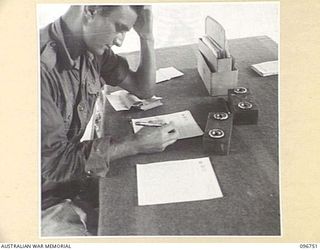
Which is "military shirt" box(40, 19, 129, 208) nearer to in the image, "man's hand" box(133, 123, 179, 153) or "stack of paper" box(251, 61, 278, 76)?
"man's hand" box(133, 123, 179, 153)

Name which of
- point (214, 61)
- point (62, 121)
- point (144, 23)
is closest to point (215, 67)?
point (214, 61)

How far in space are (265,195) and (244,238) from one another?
0.06 m

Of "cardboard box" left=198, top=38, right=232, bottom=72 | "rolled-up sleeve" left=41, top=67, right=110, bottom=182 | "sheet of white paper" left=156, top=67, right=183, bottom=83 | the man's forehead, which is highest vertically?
the man's forehead

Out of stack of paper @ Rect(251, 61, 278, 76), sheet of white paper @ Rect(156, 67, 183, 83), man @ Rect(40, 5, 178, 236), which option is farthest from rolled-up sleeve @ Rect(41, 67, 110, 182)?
stack of paper @ Rect(251, 61, 278, 76)

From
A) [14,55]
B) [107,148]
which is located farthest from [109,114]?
[14,55]

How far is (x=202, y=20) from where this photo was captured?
75 centimetres

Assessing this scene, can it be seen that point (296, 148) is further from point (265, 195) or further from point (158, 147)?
point (158, 147)

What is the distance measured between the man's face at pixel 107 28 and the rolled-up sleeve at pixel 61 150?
0.25ft

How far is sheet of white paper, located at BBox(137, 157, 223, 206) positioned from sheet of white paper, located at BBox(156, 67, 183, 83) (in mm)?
116

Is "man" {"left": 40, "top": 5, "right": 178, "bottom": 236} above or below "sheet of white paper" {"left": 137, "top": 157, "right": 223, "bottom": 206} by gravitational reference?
above

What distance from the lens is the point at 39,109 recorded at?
0.74 meters

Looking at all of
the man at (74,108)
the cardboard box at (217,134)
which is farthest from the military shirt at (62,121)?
the cardboard box at (217,134)

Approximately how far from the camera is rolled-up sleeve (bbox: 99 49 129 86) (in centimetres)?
74

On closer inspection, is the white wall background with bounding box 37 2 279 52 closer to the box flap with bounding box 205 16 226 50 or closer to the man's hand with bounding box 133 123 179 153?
the box flap with bounding box 205 16 226 50
